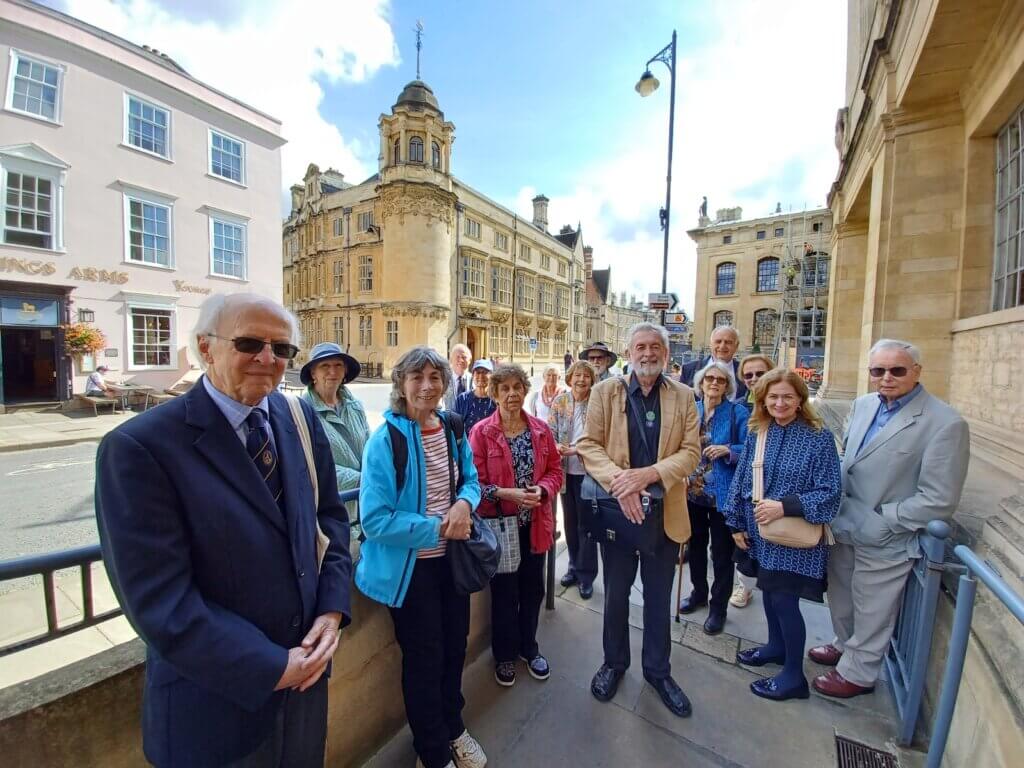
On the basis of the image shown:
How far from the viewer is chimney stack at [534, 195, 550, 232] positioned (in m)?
46.7

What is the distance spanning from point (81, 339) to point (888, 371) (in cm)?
1884

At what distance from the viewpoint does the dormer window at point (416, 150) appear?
28.0 meters

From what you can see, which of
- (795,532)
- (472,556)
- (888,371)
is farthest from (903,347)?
(472,556)

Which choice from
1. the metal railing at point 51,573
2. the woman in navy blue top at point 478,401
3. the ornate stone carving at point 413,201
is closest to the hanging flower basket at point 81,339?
the woman in navy blue top at point 478,401

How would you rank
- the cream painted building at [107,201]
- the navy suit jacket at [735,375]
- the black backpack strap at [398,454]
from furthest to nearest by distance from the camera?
1. the cream painted building at [107,201]
2. the navy suit jacket at [735,375]
3. the black backpack strap at [398,454]

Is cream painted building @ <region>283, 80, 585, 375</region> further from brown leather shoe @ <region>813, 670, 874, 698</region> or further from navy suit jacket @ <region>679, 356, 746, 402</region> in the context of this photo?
brown leather shoe @ <region>813, 670, 874, 698</region>

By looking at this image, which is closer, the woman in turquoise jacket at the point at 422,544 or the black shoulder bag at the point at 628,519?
the woman in turquoise jacket at the point at 422,544

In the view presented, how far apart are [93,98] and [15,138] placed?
269 cm

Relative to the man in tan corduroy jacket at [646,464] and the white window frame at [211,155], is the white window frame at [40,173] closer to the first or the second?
the white window frame at [211,155]

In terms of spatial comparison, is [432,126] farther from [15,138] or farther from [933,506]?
[933,506]

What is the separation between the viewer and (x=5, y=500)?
652 cm

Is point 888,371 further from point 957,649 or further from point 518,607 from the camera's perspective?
point 518,607

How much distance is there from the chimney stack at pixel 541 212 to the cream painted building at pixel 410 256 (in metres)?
7.08

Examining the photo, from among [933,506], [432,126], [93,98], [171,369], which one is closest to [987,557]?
[933,506]
